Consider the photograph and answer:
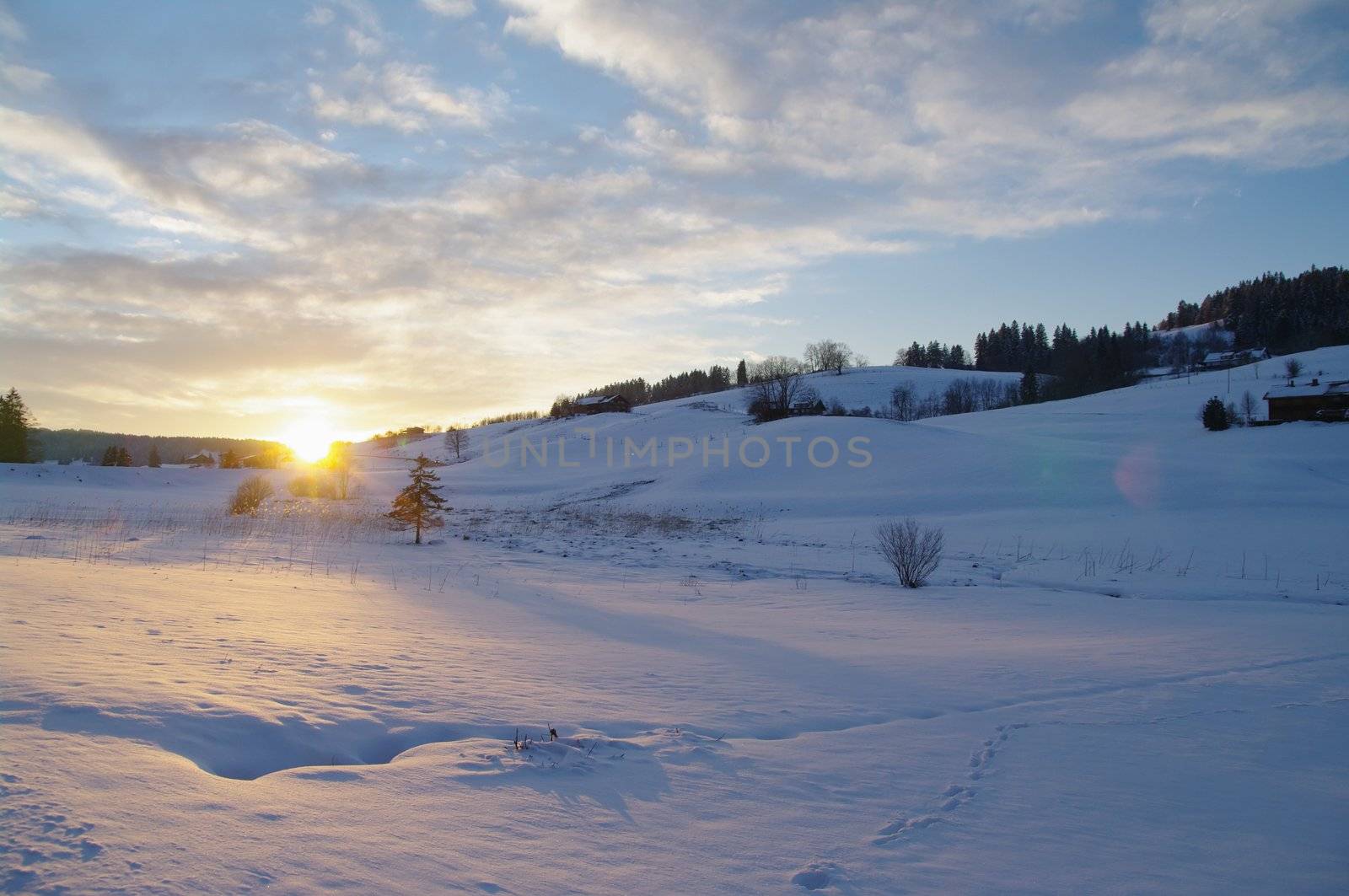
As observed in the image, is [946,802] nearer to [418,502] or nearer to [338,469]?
[418,502]

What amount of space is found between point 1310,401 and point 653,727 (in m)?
68.8

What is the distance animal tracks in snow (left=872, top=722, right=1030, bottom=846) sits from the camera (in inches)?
169

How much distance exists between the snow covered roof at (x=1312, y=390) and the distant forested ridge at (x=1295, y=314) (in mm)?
55526

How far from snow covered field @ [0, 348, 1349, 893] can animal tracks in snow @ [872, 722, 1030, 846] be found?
3 cm

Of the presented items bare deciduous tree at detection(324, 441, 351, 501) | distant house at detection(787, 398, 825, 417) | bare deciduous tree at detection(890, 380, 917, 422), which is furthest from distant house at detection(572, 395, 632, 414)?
bare deciduous tree at detection(890, 380, 917, 422)

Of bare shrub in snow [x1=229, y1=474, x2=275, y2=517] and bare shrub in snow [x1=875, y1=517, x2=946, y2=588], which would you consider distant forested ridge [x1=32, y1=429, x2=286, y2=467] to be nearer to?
bare shrub in snow [x1=229, y1=474, x2=275, y2=517]

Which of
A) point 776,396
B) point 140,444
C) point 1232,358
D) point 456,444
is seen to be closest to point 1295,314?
point 1232,358

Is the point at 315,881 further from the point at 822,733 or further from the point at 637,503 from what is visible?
the point at 637,503

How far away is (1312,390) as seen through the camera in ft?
179

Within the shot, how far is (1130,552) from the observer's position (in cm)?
2336

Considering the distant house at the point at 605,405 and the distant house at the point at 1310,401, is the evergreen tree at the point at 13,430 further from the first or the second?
the distant house at the point at 1310,401

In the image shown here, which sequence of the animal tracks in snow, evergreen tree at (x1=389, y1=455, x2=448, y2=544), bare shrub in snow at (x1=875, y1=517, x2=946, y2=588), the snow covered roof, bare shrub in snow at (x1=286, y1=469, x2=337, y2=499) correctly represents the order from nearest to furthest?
the animal tracks in snow → bare shrub in snow at (x1=875, y1=517, x2=946, y2=588) → evergreen tree at (x1=389, y1=455, x2=448, y2=544) → bare shrub in snow at (x1=286, y1=469, x2=337, y2=499) → the snow covered roof

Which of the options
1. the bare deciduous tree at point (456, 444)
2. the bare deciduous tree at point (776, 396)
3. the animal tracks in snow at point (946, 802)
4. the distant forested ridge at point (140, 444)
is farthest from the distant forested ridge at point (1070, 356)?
the distant forested ridge at point (140, 444)

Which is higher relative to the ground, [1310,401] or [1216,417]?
[1310,401]
